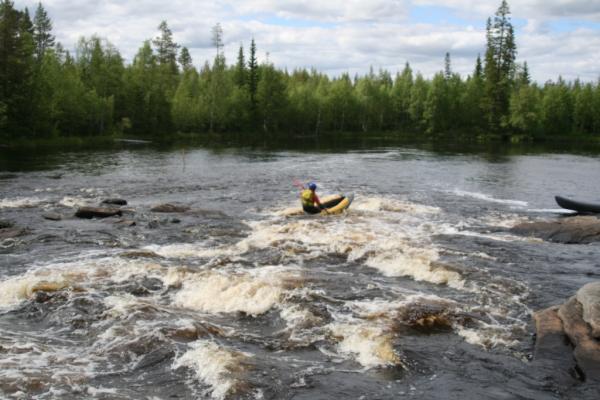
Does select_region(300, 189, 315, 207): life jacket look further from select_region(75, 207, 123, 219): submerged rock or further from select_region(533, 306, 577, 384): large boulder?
select_region(533, 306, 577, 384): large boulder

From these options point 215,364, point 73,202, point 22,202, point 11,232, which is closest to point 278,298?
point 215,364

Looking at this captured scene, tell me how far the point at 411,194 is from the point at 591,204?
35.4 feet

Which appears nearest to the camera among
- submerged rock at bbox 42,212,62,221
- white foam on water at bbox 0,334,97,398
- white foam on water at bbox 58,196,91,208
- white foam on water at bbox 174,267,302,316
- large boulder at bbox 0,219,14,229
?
white foam on water at bbox 0,334,97,398

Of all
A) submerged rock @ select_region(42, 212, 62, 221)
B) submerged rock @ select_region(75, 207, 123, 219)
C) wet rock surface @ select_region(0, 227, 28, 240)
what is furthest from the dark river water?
submerged rock @ select_region(75, 207, 123, 219)

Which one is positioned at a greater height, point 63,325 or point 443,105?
point 443,105

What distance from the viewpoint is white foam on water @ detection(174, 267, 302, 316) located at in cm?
1543

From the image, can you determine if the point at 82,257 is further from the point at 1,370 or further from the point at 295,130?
the point at 295,130

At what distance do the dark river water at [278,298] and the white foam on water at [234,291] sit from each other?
0.06 meters

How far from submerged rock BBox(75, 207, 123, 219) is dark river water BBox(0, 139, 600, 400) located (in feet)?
3.60

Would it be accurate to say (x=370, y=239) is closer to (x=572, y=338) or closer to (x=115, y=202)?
(x=572, y=338)

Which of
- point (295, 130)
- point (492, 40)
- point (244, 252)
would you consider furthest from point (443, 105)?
point (244, 252)

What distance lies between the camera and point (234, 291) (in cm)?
1620

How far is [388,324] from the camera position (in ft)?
45.9

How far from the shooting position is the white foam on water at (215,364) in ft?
35.6
